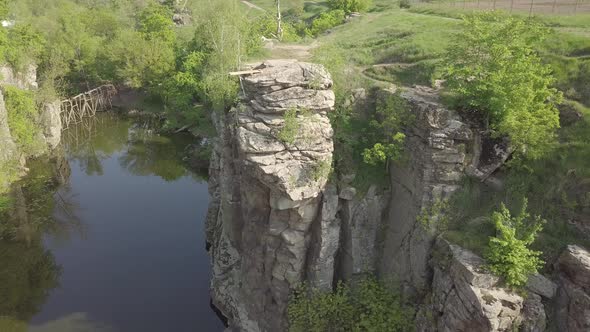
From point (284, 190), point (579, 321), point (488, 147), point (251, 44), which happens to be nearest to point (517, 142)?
point (488, 147)

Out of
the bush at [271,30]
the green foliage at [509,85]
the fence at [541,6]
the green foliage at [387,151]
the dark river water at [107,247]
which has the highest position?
the fence at [541,6]

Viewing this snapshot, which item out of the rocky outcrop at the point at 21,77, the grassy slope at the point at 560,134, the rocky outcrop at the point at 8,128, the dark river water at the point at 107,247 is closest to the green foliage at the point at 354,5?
the grassy slope at the point at 560,134

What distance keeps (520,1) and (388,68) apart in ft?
55.4

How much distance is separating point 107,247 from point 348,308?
20731 mm

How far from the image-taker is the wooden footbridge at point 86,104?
5409 cm

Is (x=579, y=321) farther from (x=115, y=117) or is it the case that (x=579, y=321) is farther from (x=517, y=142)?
(x=115, y=117)

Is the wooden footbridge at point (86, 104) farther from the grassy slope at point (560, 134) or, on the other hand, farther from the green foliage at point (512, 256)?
the green foliage at point (512, 256)

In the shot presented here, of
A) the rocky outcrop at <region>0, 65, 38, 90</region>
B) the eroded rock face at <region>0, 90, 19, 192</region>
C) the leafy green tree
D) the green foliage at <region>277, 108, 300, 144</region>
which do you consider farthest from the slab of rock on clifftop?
the leafy green tree

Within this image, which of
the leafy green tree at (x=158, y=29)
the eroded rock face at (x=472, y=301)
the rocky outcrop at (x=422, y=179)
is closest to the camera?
the eroded rock face at (x=472, y=301)

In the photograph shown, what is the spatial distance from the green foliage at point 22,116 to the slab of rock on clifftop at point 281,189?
1042 inches

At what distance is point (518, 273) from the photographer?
1402 cm

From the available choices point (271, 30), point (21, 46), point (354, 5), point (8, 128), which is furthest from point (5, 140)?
point (354, 5)

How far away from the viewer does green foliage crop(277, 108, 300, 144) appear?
17.9 meters

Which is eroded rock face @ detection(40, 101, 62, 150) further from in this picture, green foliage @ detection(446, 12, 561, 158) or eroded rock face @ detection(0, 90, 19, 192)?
green foliage @ detection(446, 12, 561, 158)
